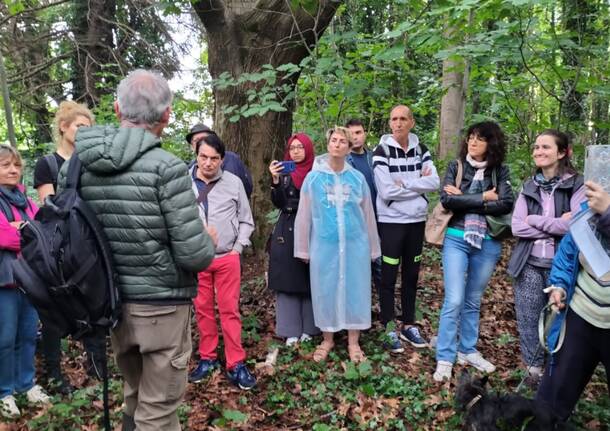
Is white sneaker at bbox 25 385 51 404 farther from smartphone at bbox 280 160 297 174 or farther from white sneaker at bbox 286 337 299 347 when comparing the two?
smartphone at bbox 280 160 297 174

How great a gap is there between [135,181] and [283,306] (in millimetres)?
2664

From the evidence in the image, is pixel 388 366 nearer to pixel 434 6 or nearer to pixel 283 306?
pixel 283 306

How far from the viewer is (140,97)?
94.1 inches

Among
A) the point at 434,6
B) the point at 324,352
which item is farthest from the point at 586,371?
the point at 434,6

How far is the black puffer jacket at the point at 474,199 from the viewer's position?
400 centimetres

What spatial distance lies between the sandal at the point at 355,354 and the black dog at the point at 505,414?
1.58 m

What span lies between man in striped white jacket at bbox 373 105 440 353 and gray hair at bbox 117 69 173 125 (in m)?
2.62

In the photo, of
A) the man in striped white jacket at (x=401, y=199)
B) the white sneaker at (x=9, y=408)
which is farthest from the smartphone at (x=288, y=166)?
the white sneaker at (x=9, y=408)

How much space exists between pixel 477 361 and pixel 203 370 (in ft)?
8.33

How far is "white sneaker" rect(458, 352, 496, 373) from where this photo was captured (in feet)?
14.0

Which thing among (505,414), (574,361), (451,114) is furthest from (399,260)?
(451,114)

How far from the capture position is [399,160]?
15.1ft

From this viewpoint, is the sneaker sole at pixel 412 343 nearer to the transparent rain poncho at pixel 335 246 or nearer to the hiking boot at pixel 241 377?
the transparent rain poncho at pixel 335 246

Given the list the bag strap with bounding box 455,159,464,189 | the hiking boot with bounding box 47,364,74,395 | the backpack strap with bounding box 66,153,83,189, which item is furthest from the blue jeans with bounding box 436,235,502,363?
the hiking boot with bounding box 47,364,74,395
